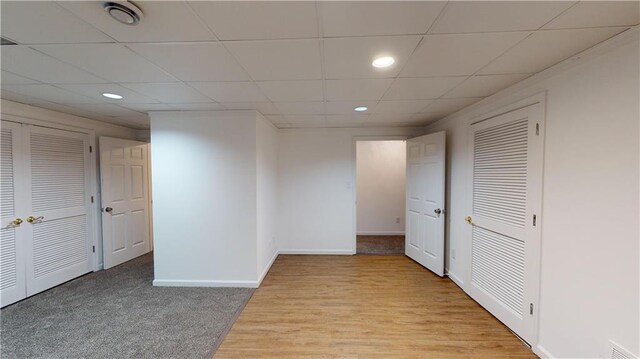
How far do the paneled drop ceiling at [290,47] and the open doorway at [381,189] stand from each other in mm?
3106

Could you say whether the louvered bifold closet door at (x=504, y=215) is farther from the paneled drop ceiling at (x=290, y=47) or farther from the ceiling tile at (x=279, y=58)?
the ceiling tile at (x=279, y=58)

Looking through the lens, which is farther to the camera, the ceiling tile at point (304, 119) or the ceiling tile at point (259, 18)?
the ceiling tile at point (304, 119)

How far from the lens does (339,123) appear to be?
393 centimetres

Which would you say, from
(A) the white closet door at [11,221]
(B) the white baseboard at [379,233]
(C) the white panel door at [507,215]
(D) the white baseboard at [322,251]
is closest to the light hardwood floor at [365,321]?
(C) the white panel door at [507,215]

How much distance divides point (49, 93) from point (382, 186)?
5345 millimetres

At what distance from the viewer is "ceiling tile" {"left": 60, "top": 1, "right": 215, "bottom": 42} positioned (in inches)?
44.3

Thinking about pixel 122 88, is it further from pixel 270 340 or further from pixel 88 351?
pixel 270 340

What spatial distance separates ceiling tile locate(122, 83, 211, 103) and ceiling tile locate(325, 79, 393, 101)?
1.30 m

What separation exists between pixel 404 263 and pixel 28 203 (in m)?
4.95

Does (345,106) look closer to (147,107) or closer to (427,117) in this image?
(427,117)

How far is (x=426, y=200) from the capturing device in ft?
12.1

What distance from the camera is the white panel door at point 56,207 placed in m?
2.88

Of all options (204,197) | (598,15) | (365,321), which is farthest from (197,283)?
(598,15)

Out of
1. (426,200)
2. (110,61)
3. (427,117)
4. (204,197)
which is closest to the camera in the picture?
(110,61)
